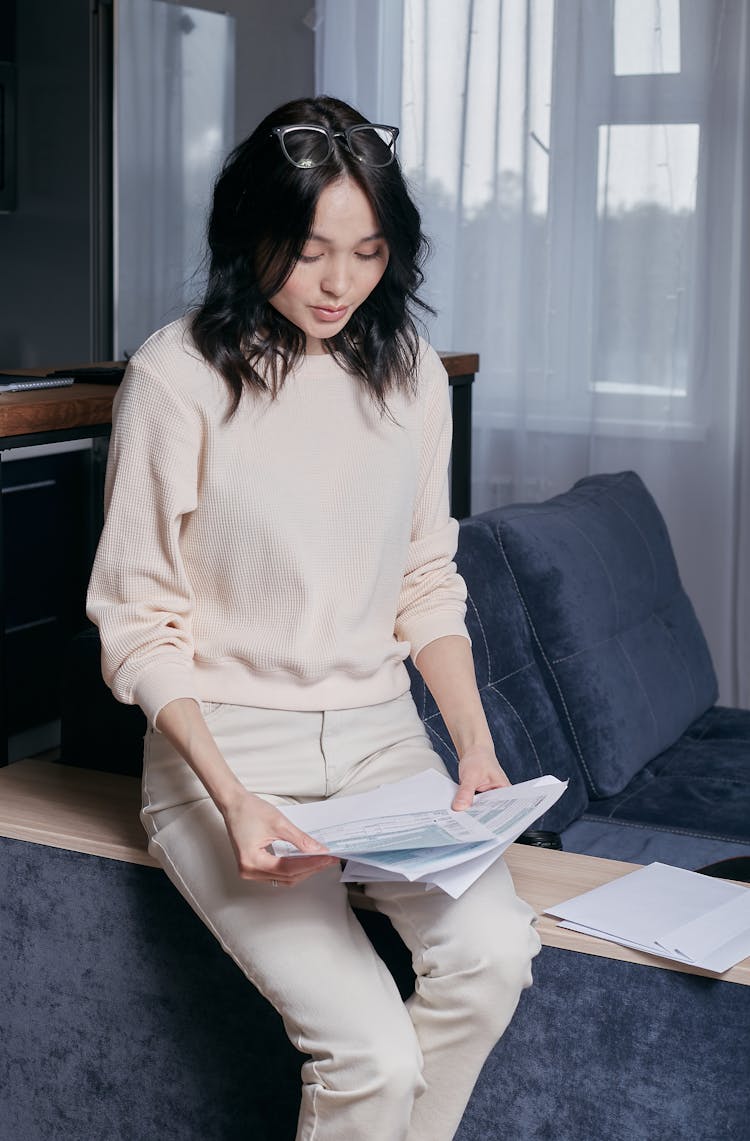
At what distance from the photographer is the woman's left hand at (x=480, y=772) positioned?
1458mm

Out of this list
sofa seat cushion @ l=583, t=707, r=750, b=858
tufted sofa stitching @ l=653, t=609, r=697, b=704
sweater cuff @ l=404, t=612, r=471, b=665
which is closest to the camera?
sweater cuff @ l=404, t=612, r=471, b=665

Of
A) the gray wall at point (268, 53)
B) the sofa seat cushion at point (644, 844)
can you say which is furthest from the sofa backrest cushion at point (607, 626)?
the gray wall at point (268, 53)

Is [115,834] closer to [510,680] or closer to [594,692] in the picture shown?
[510,680]

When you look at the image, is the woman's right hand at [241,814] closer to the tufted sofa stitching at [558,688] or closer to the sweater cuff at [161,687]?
the sweater cuff at [161,687]

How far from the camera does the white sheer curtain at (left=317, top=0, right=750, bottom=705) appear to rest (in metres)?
3.52

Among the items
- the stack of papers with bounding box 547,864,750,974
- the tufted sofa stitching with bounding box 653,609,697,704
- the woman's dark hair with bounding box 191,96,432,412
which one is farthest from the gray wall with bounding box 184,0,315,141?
the stack of papers with bounding box 547,864,750,974

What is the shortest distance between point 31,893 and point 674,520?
7.98 feet

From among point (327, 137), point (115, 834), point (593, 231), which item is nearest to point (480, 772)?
point (115, 834)

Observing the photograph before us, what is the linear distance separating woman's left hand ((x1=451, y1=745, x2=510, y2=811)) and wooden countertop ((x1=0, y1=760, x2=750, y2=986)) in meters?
0.12

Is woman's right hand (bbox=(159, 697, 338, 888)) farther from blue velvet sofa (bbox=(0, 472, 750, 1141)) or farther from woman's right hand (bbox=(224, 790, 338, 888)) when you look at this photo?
blue velvet sofa (bbox=(0, 472, 750, 1141))

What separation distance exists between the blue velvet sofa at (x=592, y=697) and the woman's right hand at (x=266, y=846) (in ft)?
1.82

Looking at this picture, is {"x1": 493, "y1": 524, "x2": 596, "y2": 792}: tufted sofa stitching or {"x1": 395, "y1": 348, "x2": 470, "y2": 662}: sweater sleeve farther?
{"x1": 493, "y1": 524, "x2": 596, "y2": 792}: tufted sofa stitching

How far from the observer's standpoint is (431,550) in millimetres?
1646

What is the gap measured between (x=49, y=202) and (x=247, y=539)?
2.70 meters
